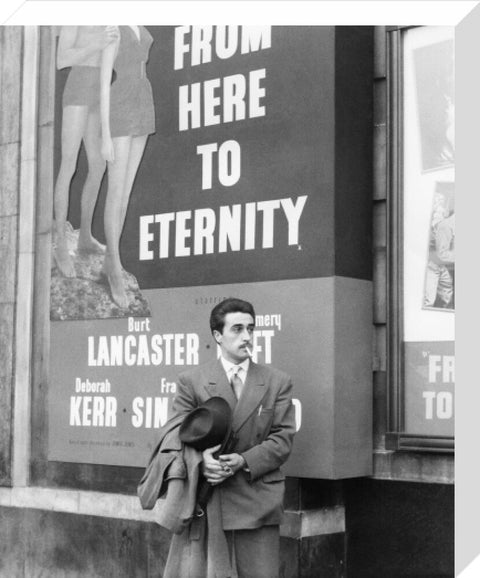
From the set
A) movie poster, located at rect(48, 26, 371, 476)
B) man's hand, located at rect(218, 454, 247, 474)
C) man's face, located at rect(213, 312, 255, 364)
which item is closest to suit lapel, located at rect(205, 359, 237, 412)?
man's face, located at rect(213, 312, 255, 364)

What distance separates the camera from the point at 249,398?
6727 millimetres

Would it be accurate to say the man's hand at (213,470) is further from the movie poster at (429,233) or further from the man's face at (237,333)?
the movie poster at (429,233)

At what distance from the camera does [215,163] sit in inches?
336

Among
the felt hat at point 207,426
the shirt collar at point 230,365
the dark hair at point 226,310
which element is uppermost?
the dark hair at point 226,310

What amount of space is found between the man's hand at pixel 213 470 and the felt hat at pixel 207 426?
5 cm

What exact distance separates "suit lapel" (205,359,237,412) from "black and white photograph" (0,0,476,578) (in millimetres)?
18

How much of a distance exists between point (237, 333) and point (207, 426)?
653 mm

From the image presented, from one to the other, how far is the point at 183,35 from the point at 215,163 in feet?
3.76

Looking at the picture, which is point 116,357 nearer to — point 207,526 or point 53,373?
point 53,373

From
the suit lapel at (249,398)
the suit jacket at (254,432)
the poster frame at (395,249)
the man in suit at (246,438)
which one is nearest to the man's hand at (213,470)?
the man in suit at (246,438)

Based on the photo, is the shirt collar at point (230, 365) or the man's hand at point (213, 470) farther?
the shirt collar at point (230, 365)

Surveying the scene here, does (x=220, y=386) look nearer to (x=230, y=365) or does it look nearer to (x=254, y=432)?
(x=230, y=365)

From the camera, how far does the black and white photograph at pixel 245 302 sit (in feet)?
22.3

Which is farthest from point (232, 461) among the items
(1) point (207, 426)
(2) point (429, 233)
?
(2) point (429, 233)
